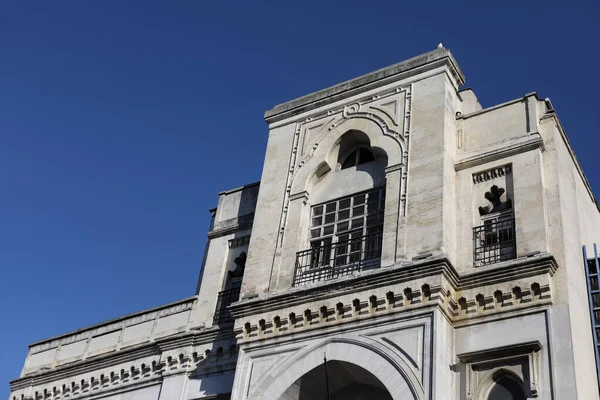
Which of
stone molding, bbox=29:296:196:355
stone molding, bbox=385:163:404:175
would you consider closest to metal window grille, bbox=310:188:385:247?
stone molding, bbox=385:163:404:175

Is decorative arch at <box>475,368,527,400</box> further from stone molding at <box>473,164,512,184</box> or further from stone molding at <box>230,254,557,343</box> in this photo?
stone molding at <box>473,164,512,184</box>

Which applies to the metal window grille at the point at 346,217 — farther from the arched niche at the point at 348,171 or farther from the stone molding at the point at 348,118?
the stone molding at the point at 348,118

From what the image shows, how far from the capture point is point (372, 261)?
19.0 meters

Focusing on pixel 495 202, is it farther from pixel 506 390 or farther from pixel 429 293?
pixel 506 390

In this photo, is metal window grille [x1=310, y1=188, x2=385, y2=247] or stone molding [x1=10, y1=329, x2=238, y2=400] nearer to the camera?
metal window grille [x1=310, y1=188, x2=385, y2=247]

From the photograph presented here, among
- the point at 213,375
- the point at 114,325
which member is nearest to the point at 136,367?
the point at 114,325

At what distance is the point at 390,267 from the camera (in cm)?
1794

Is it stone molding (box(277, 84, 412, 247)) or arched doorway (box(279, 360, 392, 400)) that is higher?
stone molding (box(277, 84, 412, 247))

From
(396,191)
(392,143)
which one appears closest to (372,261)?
(396,191)

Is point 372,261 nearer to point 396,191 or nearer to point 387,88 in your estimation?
point 396,191

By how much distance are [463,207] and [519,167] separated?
1.55 m

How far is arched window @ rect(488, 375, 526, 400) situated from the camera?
1614 centimetres

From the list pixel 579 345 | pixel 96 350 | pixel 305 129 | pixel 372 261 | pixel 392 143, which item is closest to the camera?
pixel 579 345

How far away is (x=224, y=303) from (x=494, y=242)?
299 inches
